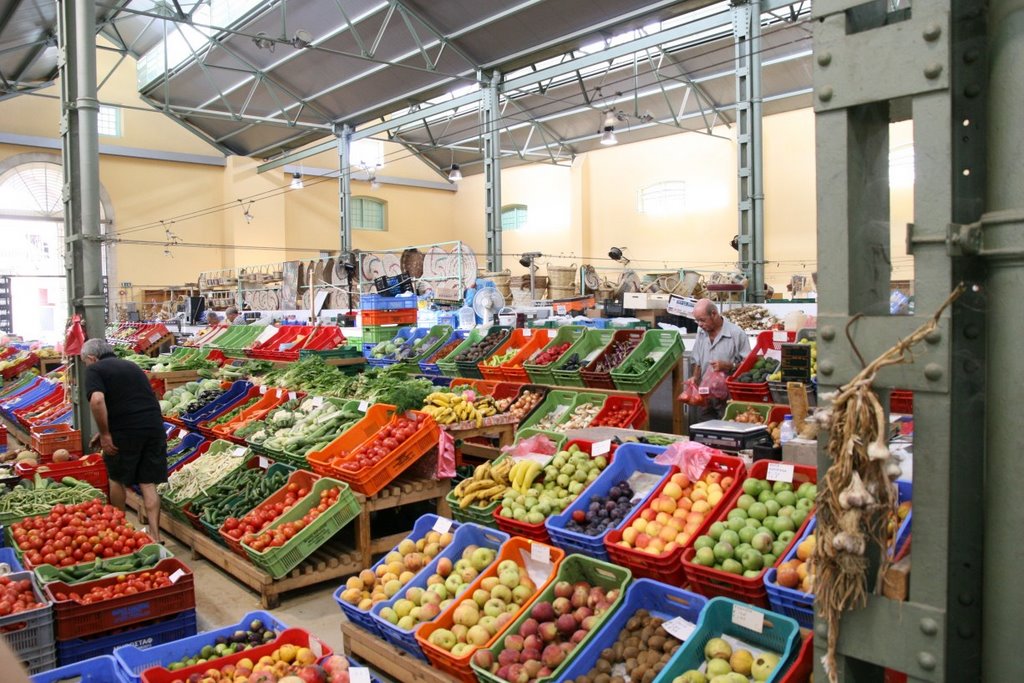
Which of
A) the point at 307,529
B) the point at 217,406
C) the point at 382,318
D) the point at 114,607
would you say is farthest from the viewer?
the point at 382,318

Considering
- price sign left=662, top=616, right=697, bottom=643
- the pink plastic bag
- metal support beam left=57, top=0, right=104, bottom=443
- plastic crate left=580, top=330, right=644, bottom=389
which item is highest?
metal support beam left=57, top=0, right=104, bottom=443

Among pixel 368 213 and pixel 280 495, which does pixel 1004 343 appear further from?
pixel 368 213

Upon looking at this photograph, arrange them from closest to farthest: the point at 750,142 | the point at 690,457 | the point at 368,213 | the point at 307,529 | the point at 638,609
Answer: the point at 638,609 < the point at 690,457 < the point at 307,529 < the point at 750,142 < the point at 368,213

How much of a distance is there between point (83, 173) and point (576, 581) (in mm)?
5892

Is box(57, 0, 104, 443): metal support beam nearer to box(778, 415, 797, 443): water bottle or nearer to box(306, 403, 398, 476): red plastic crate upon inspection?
box(306, 403, 398, 476): red plastic crate

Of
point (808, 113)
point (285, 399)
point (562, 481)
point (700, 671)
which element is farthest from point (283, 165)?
point (700, 671)

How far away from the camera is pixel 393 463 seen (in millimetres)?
4965

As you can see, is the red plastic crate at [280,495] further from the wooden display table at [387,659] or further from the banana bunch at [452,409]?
the wooden display table at [387,659]

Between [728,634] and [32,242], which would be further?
[32,242]

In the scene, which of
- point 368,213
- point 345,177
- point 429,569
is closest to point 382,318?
point 429,569

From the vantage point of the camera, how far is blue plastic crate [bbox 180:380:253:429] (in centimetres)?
728

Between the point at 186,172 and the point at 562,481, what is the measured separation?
21.5 meters

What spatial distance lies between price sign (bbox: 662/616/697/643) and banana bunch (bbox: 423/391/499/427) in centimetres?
279

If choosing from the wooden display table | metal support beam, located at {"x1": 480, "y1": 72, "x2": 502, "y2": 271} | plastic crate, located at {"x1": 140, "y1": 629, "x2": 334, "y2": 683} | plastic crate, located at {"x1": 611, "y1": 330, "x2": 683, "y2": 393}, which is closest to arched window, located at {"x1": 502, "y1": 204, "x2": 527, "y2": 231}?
metal support beam, located at {"x1": 480, "y1": 72, "x2": 502, "y2": 271}
